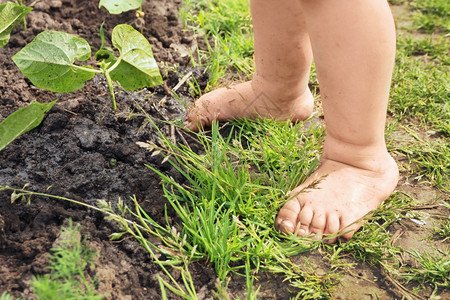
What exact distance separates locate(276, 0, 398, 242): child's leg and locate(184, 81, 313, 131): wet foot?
Result: 0.34 metres

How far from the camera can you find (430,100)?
2.29 metres

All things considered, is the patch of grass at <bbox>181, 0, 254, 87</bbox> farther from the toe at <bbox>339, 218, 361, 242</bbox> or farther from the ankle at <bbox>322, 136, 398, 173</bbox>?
the toe at <bbox>339, 218, 361, 242</bbox>

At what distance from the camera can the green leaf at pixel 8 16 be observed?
6.51 ft

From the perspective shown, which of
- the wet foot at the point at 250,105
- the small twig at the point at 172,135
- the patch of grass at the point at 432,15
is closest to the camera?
the small twig at the point at 172,135

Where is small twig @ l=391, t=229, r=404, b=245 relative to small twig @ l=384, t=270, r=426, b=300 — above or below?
above

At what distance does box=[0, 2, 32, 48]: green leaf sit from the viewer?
6.51ft

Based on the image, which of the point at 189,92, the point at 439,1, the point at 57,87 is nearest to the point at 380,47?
the point at 189,92

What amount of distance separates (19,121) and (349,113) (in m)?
1.01

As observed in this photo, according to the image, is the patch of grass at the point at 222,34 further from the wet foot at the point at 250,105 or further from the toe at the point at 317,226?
the toe at the point at 317,226

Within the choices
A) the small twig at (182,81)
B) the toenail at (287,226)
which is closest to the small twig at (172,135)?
the small twig at (182,81)

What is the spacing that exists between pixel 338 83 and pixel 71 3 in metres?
1.55

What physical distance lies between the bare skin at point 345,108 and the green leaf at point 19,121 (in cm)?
81

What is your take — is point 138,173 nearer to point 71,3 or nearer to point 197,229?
point 197,229

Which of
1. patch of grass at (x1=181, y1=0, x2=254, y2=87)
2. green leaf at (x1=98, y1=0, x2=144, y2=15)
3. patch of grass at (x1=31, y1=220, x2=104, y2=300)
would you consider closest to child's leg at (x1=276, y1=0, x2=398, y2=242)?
patch of grass at (x1=31, y1=220, x2=104, y2=300)
